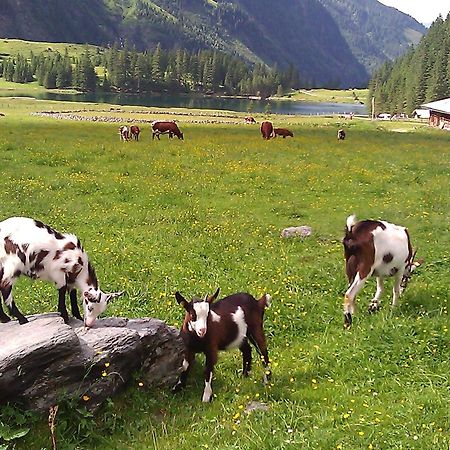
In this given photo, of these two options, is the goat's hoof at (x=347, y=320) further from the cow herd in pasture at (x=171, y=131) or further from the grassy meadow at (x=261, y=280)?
the cow herd in pasture at (x=171, y=131)

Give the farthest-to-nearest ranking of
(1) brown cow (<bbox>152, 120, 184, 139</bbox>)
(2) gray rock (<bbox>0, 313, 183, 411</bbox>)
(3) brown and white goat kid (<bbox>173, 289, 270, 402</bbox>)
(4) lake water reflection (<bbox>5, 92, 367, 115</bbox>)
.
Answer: (4) lake water reflection (<bbox>5, 92, 367, 115</bbox>) → (1) brown cow (<bbox>152, 120, 184, 139</bbox>) → (3) brown and white goat kid (<bbox>173, 289, 270, 402</bbox>) → (2) gray rock (<bbox>0, 313, 183, 411</bbox>)

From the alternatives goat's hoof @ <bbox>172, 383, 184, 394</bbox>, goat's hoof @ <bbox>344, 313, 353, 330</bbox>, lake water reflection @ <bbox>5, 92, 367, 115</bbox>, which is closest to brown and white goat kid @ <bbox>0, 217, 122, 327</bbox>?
goat's hoof @ <bbox>172, 383, 184, 394</bbox>

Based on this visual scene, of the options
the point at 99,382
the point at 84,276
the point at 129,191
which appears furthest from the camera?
the point at 129,191

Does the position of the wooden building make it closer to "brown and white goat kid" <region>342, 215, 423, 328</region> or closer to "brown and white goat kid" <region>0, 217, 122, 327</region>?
"brown and white goat kid" <region>342, 215, 423, 328</region>

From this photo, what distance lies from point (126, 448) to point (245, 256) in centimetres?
869

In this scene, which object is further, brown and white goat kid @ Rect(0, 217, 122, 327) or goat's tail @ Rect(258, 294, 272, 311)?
goat's tail @ Rect(258, 294, 272, 311)

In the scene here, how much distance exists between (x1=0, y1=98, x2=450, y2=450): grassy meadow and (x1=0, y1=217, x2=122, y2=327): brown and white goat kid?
1305mm

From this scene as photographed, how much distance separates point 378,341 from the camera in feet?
32.4

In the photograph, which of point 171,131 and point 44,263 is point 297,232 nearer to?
point 44,263

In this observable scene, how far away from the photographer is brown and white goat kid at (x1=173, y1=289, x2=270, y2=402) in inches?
334

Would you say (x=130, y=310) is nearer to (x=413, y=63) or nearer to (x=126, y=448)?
(x=126, y=448)

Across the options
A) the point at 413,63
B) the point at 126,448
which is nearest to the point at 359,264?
the point at 126,448

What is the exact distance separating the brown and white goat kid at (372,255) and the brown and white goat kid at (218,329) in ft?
8.20

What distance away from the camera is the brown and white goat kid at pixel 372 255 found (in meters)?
11.1
